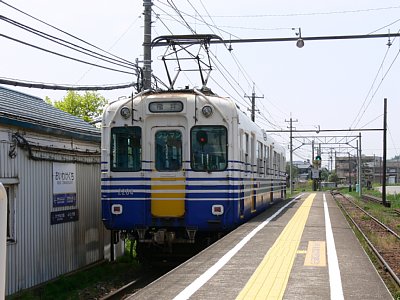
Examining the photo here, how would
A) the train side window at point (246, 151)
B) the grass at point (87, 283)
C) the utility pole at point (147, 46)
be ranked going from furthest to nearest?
the utility pole at point (147, 46) < the train side window at point (246, 151) < the grass at point (87, 283)

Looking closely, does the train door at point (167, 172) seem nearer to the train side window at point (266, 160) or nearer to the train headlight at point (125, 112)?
the train headlight at point (125, 112)

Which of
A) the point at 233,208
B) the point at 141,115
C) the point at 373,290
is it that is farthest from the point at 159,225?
the point at 373,290

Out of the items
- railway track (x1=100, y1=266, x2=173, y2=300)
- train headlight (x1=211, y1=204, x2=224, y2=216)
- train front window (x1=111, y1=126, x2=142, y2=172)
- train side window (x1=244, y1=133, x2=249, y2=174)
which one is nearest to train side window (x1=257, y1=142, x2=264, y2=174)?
train side window (x1=244, y1=133, x2=249, y2=174)

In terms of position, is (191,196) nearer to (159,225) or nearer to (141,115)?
(159,225)

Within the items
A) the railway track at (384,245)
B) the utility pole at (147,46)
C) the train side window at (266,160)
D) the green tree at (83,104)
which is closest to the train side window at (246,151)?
the railway track at (384,245)

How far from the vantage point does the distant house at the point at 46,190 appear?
10711mm

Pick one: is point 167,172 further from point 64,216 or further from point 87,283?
point 87,283

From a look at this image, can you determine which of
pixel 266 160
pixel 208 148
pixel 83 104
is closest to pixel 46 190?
pixel 208 148

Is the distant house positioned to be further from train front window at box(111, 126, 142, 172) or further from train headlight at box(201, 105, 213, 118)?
train headlight at box(201, 105, 213, 118)

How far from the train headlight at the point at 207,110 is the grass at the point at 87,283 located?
407 cm

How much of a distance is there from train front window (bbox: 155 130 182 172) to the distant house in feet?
7.88

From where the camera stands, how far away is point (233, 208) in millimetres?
11359

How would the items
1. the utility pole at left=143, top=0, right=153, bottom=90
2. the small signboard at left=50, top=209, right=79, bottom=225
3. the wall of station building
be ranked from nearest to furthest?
1. the wall of station building
2. the small signboard at left=50, top=209, right=79, bottom=225
3. the utility pole at left=143, top=0, right=153, bottom=90

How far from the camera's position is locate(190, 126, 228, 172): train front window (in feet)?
36.8
